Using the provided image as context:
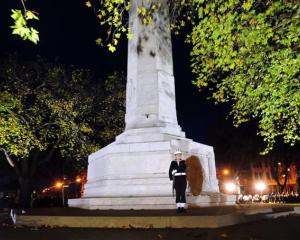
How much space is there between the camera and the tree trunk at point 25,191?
90.8 feet

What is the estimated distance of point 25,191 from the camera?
28.4 metres

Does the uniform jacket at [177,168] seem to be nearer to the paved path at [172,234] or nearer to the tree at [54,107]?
the paved path at [172,234]

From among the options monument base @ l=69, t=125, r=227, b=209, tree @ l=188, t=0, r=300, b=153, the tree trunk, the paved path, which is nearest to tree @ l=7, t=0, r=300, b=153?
tree @ l=188, t=0, r=300, b=153

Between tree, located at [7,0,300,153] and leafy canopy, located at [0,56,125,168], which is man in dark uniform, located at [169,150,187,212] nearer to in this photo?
tree, located at [7,0,300,153]

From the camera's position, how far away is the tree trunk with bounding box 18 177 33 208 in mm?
27680

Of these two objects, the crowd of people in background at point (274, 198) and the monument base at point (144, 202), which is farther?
the crowd of people in background at point (274, 198)

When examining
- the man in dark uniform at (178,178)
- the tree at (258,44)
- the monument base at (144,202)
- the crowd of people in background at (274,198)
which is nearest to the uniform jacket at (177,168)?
the man in dark uniform at (178,178)

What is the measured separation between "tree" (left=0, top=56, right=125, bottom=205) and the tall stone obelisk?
10.8 meters

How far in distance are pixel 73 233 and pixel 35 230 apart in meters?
1.44

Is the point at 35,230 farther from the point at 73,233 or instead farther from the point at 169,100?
the point at 169,100

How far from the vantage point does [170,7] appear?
14.9m

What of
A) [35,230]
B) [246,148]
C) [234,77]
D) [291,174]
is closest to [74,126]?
[234,77]

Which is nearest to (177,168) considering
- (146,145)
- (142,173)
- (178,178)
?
(178,178)

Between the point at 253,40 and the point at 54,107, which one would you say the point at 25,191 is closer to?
the point at 54,107
